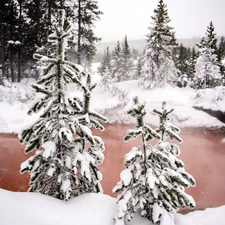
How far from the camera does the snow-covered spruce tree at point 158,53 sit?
27.4 m

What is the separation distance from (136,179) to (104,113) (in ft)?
49.2

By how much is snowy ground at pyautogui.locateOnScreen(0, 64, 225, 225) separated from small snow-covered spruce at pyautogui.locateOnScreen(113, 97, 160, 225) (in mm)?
372

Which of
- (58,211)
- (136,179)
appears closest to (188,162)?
(136,179)

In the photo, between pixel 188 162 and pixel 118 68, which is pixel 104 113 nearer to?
pixel 188 162

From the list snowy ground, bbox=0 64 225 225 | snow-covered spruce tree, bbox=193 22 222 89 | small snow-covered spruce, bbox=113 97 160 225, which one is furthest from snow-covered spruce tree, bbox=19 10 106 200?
snow-covered spruce tree, bbox=193 22 222 89

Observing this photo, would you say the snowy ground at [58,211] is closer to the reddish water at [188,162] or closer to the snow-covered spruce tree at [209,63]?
the reddish water at [188,162]

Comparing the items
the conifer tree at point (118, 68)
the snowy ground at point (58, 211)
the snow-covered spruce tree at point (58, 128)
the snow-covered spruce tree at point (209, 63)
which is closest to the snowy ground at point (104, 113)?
the snowy ground at point (58, 211)

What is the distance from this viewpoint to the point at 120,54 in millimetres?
47250

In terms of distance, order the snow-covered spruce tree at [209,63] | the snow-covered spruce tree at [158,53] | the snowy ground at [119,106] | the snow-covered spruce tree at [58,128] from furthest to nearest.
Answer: the snow-covered spruce tree at [209,63]
the snow-covered spruce tree at [158,53]
the snowy ground at [119,106]
the snow-covered spruce tree at [58,128]

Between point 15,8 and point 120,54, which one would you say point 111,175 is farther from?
point 120,54

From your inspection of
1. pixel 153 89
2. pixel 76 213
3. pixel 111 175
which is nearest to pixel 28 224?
pixel 76 213

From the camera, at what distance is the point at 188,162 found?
13.4m

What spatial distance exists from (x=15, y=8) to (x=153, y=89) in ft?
62.1

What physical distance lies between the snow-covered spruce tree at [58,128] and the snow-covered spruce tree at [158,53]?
72.7 ft
